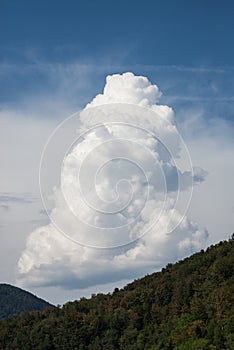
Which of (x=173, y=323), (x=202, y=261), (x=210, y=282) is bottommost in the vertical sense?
(x=173, y=323)

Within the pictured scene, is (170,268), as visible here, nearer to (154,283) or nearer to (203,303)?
(154,283)

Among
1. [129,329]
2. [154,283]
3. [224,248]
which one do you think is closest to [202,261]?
[224,248]

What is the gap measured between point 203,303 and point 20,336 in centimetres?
4872

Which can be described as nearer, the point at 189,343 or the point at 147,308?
the point at 189,343

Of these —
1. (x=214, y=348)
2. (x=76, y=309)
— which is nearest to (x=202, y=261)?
(x=76, y=309)

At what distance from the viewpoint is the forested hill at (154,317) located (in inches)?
4131

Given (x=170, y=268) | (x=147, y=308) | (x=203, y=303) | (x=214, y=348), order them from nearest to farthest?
(x=214, y=348), (x=203, y=303), (x=147, y=308), (x=170, y=268)

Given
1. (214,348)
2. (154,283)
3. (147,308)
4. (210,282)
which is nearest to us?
(214,348)

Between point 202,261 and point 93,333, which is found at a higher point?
point 202,261

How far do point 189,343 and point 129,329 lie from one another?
3320 cm

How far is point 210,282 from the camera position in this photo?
401ft

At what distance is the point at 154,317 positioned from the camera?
129 meters

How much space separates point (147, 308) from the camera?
5231 inches

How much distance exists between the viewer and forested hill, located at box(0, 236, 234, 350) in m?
105
